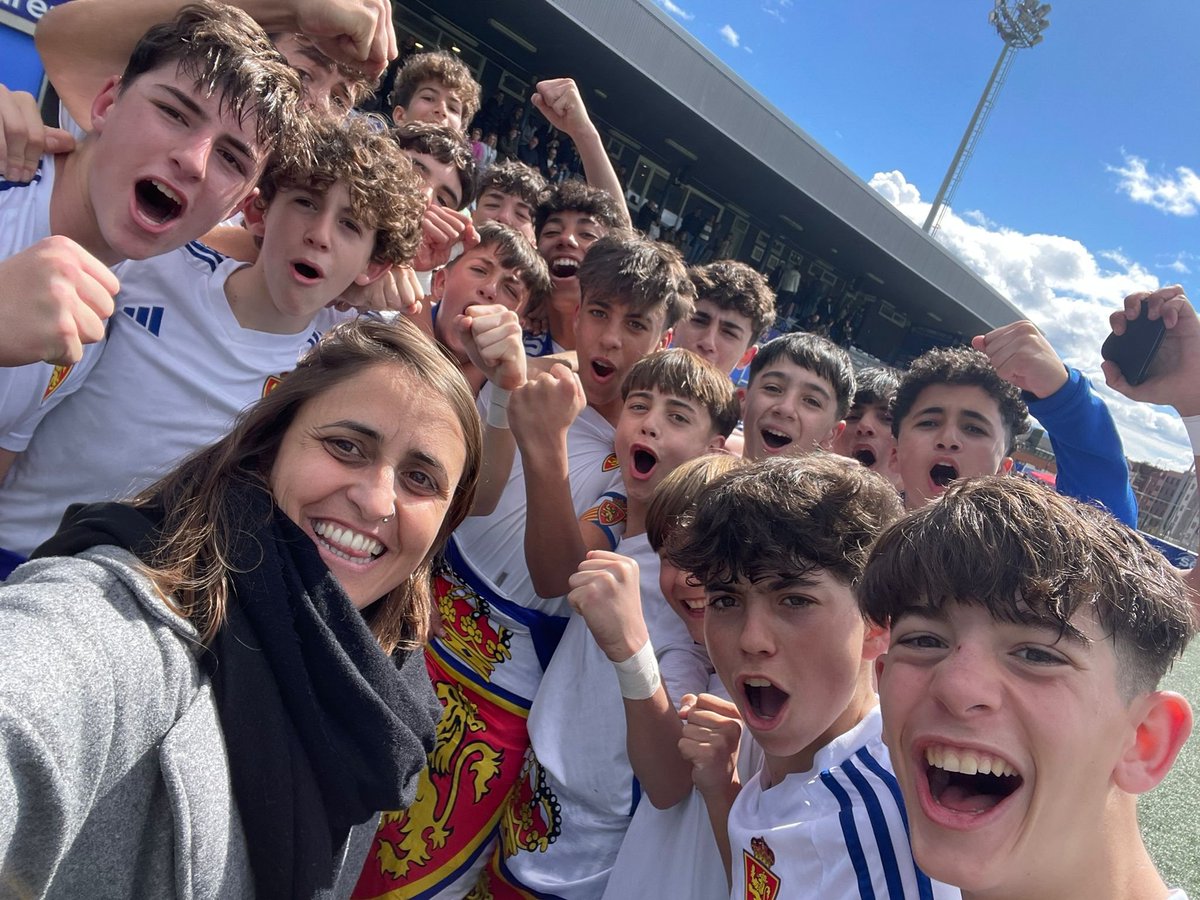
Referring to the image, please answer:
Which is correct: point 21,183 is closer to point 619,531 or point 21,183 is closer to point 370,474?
point 370,474

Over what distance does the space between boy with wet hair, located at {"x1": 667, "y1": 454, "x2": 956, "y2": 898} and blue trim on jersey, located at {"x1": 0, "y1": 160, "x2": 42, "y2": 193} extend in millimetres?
1838

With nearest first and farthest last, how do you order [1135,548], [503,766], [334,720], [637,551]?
[1135,548] < [334,720] < [503,766] < [637,551]

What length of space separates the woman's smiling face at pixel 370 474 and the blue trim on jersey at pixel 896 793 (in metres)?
1.01

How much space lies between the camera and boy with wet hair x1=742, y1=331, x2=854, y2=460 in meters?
3.14

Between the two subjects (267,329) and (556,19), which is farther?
(556,19)

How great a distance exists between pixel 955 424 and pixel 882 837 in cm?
203

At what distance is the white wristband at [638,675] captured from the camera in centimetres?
166

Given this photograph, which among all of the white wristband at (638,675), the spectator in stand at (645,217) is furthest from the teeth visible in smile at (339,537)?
the spectator in stand at (645,217)

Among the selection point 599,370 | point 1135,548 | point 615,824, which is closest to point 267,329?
point 599,370

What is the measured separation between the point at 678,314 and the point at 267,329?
1.64 m

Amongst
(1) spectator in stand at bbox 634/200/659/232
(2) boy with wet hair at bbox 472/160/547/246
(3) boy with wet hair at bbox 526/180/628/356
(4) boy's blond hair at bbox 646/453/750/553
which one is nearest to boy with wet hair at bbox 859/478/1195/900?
(4) boy's blond hair at bbox 646/453/750/553

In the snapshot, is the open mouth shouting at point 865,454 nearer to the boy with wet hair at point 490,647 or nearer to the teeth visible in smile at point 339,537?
the boy with wet hair at point 490,647

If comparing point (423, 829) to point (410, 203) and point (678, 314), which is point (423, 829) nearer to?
point (410, 203)

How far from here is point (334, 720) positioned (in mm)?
1250
